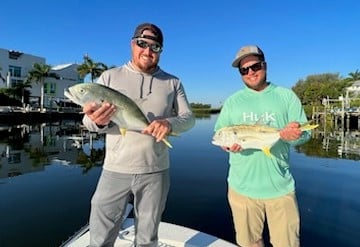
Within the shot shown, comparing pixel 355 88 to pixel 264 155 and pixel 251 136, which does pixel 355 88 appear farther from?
pixel 251 136

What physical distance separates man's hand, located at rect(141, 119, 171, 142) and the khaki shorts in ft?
4.35

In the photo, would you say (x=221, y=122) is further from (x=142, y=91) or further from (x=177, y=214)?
(x=177, y=214)

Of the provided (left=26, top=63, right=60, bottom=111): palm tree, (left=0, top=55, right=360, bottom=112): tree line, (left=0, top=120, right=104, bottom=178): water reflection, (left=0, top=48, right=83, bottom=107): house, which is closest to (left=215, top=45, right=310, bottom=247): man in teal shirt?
(left=0, top=120, right=104, bottom=178): water reflection

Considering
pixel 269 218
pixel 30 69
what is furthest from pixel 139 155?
pixel 30 69

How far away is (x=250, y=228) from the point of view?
3598 mm

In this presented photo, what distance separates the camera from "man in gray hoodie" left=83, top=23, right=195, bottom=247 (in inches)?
116

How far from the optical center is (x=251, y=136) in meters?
3.39

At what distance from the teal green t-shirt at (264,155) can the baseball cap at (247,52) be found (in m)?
0.35

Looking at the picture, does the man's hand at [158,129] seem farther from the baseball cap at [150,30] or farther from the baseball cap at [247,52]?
the baseball cap at [247,52]

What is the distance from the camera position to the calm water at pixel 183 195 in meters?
8.08

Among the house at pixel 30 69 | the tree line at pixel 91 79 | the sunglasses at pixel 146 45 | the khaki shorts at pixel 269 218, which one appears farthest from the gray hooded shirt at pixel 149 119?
the house at pixel 30 69

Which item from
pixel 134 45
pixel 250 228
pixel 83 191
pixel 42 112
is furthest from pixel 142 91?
pixel 42 112

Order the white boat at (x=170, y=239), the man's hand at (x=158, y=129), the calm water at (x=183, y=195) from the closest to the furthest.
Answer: the man's hand at (x=158, y=129), the white boat at (x=170, y=239), the calm water at (x=183, y=195)

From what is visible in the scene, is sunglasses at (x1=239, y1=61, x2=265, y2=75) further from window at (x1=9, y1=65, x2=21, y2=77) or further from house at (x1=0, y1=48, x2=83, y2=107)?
window at (x1=9, y1=65, x2=21, y2=77)
